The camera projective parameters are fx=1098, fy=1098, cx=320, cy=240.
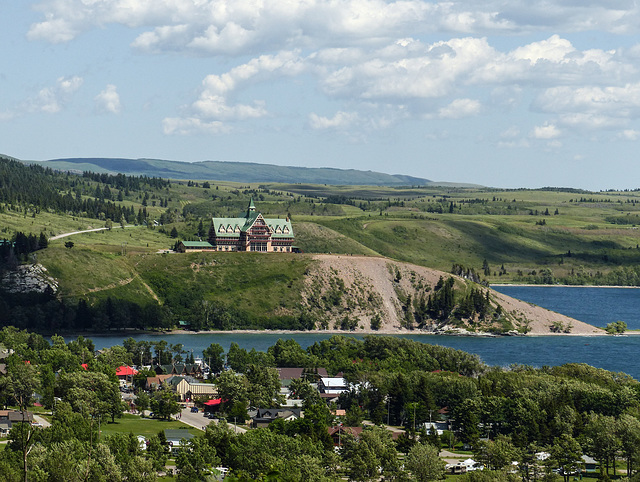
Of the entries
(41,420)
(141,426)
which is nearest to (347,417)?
(141,426)

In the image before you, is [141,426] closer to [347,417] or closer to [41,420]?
[41,420]

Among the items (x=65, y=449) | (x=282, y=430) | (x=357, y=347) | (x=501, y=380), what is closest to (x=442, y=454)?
(x=282, y=430)

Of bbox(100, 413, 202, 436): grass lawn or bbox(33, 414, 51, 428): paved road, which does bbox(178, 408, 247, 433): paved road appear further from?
bbox(33, 414, 51, 428): paved road

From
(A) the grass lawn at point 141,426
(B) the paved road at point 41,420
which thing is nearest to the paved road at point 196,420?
(A) the grass lawn at point 141,426

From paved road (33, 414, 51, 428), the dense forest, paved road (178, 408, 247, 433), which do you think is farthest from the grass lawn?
paved road (33, 414, 51, 428)

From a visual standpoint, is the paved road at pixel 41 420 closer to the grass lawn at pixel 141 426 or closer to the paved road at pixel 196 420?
the grass lawn at pixel 141 426
